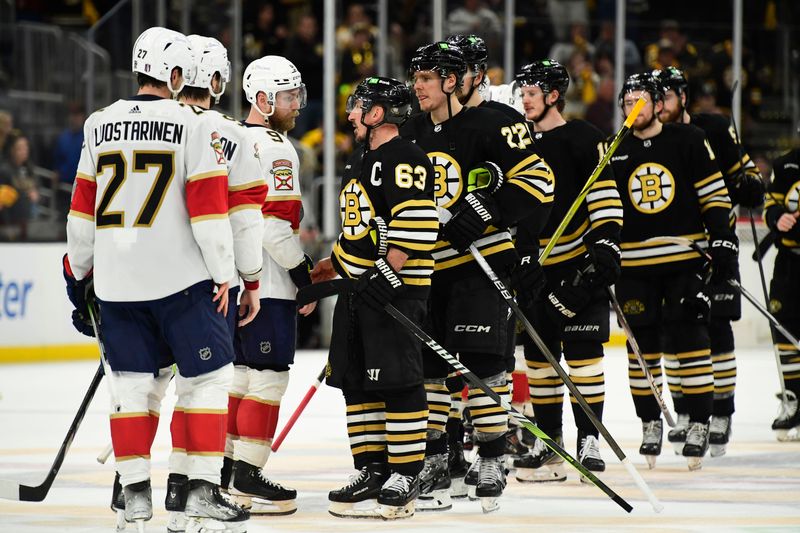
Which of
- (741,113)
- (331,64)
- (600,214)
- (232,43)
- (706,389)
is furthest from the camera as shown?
(741,113)

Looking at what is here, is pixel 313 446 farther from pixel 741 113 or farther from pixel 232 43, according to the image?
pixel 741 113

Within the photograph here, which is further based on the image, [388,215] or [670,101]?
[670,101]

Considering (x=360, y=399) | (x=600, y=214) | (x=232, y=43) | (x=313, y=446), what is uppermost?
(x=232, y=43)

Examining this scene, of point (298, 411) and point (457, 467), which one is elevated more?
point (298, 411)

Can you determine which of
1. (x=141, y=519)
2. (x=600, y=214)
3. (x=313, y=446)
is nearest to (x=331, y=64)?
(x=313, y=446)

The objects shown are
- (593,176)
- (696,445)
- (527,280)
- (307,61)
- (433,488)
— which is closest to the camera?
(433,488)

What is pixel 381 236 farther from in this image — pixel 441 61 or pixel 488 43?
pixel 488 43

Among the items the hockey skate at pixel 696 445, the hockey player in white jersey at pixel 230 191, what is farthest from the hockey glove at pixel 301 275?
the hockey skate at pixel 696 445

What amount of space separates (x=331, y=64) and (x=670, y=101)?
535cm

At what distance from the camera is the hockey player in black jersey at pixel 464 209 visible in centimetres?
470

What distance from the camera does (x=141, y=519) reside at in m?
3.95

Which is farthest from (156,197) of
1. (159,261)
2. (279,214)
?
(279,214)

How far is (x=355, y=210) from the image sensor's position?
450 centimetres

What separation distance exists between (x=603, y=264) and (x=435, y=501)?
1.11 metres
